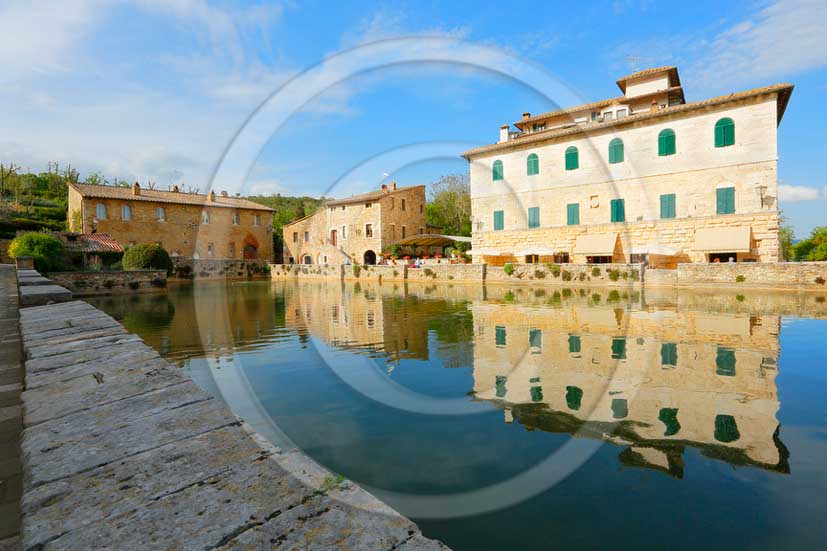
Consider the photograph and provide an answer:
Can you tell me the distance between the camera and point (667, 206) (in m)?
21.6

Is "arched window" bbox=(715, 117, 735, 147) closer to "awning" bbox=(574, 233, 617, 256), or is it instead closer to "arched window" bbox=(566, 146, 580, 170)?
"awning" bbox=(574, 233, 617, 256)

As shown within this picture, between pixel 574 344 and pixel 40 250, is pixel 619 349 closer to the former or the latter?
pixel 574 344

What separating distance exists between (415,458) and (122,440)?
217 cm

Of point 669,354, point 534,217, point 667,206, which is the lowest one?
point 669,354

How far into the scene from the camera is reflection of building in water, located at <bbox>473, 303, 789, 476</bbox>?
11.3 ft

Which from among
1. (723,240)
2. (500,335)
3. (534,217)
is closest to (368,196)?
(534,217)

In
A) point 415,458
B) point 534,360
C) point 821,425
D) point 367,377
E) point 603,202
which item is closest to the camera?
point 415,458

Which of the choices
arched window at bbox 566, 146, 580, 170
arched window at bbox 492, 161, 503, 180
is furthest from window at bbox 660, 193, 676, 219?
arched window at bbox 492, 161, 503, 180

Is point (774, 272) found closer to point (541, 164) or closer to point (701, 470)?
point (541, 164)

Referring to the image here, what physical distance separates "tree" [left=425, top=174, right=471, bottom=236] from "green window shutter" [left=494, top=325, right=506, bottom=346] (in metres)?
32.2

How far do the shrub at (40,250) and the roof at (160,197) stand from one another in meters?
12.9

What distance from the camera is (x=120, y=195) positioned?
110 feet

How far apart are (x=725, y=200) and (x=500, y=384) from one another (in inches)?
806

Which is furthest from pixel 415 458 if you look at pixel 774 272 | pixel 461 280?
pixel 461 280
